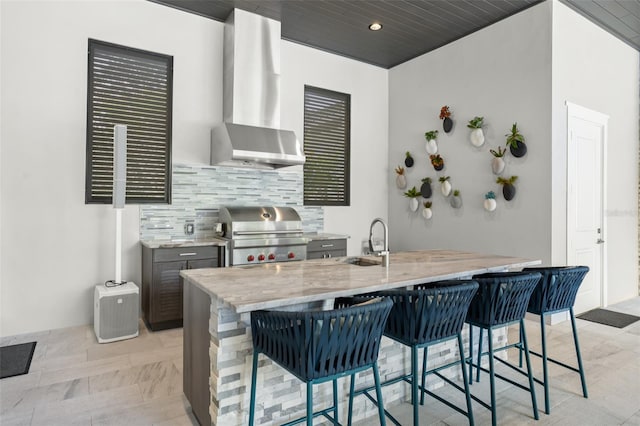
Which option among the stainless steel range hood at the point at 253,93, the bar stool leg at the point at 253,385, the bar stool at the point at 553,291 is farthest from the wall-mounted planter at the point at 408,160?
the bar stool leg at the point at 253,385

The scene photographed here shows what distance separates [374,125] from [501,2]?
7.27 ft

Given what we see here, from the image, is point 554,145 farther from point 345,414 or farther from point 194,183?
point 194,183

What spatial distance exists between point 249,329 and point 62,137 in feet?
9.68

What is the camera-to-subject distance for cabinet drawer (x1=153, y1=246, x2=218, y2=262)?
3.51m

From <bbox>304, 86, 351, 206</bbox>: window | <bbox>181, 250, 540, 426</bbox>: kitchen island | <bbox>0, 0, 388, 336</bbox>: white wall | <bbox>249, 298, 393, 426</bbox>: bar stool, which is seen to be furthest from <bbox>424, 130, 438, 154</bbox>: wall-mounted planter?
<bbox>249, 298, 393, 426</bbox>: bar stool

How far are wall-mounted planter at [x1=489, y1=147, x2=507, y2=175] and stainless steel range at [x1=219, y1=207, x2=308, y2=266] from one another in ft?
7.39

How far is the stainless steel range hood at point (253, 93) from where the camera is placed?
403cm

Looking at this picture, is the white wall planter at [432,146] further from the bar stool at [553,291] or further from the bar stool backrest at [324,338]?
the bar stool backrest at [324,338]

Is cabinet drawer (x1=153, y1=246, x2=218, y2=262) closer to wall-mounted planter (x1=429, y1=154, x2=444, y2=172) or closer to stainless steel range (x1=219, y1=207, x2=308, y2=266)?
stainless steel range (x1=219, y1=207, x2=308, y2=266)

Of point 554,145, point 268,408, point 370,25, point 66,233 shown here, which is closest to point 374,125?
point 370,25

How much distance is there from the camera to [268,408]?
1.89 metres

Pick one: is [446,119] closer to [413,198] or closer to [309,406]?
[413,198]

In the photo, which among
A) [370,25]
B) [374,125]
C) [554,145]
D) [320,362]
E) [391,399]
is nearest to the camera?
[320,362]

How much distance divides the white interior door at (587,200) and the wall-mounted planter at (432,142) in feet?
4.79
